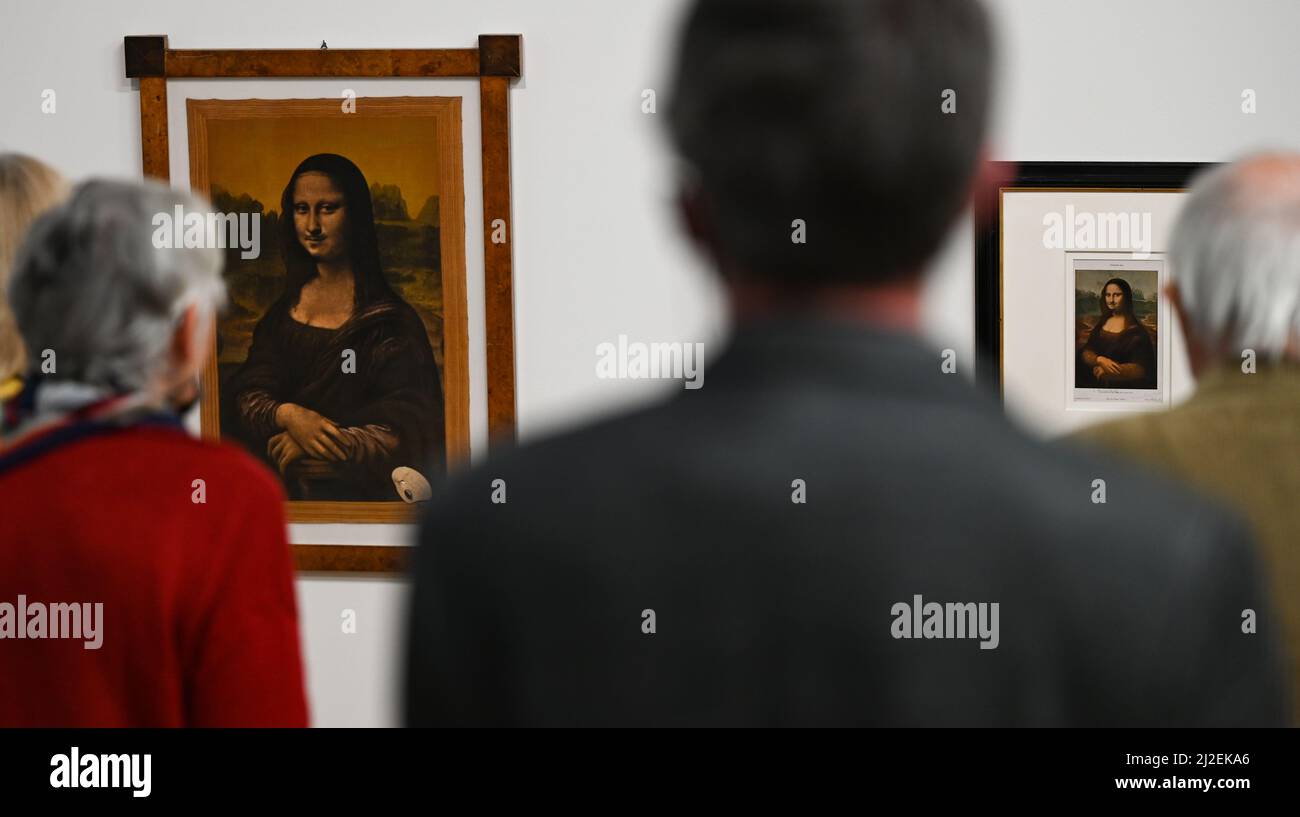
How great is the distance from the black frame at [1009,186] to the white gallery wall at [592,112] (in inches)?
0.9

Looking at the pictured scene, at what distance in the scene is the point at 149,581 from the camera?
34.9 inches

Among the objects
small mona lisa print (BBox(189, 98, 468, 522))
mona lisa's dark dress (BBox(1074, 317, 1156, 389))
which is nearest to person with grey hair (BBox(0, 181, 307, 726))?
small mona lisa print (BBox(189, 98, 468, 522))

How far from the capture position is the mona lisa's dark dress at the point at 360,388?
78.8 inches

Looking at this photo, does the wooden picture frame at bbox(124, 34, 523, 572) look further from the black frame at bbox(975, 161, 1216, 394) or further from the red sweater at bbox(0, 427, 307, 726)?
the red sweater at bbox(0, 427, 307, 726)

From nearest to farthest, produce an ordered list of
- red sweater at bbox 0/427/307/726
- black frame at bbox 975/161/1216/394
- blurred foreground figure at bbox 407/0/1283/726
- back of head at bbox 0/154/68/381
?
blurred foreground figure at bbox 407/0/1283/726, red sweater at bbox 0/427/307/726, back of head at bbox 0/154/68/381, black frame at bbox 975/161/1216/394

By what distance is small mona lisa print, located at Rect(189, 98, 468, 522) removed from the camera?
1995 millimetres

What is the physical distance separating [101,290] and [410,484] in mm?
1104

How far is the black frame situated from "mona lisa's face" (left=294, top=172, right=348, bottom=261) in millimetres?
1098

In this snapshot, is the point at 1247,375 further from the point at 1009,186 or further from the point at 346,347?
the point at 346,347

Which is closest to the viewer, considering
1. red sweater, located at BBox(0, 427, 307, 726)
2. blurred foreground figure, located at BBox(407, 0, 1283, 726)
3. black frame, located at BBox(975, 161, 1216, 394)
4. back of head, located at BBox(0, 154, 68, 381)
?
blurred foreground figure, located at BBox(407, 0, 1283, 726)

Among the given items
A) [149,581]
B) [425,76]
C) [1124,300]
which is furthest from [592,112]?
[149,581]

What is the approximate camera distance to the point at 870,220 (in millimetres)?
503

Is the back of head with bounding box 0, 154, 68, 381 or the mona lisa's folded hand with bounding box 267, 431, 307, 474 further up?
the back of head with bounding box 0, 154, 68, 381

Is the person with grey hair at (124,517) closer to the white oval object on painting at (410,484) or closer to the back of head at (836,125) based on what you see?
the back of head at (836,125)
